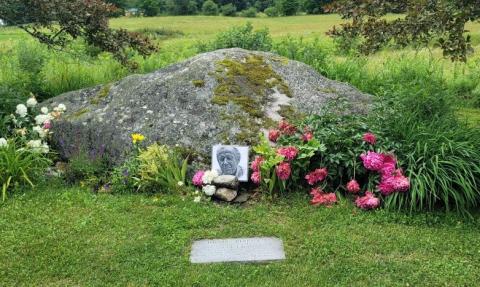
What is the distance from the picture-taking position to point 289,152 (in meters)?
6.51

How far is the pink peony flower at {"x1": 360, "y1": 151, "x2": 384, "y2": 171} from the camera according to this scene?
245 inches

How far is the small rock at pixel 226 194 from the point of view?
6488 millimetres

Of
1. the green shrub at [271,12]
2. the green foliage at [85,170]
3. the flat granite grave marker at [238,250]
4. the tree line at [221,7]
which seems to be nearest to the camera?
the flat granite grave marker at [238,250]

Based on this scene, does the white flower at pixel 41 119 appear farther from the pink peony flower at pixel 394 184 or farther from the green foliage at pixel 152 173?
the pink peony flower at pixel 394 184

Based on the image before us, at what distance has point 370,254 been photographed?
17.0ft

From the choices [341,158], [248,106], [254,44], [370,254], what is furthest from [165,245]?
[254,44]

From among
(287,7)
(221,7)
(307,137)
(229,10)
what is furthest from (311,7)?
(307,137)

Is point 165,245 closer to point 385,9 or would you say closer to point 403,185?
point 403,185

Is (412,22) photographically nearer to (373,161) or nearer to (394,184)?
(373,161)

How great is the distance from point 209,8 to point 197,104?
76822 millimetres

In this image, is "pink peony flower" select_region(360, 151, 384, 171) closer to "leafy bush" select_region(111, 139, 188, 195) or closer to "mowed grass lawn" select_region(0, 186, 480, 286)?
"mowed grass lawn" select_region(0, 186, 480, 286)

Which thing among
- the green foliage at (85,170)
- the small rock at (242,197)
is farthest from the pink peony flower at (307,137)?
the green foliage at (85,170)

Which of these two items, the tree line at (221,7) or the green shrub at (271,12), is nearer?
the tree line at (221,7)

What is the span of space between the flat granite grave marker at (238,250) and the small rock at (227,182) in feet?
3.79
